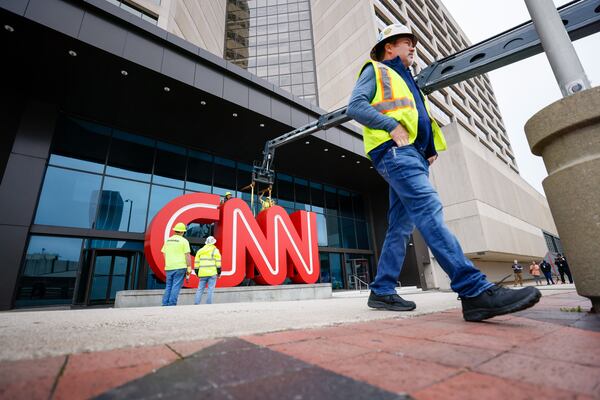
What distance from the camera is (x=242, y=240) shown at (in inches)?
333

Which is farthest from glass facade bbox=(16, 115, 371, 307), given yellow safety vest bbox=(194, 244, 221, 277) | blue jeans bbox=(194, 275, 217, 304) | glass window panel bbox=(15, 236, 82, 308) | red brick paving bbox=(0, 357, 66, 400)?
red brick paving bbox=(0, 357, 66, 400)

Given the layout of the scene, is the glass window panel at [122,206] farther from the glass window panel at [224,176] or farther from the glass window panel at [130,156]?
the glass window panel at [224,176]

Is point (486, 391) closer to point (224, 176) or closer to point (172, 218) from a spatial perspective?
point (172, 218)

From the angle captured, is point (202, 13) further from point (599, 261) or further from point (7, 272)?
point (599, 261)

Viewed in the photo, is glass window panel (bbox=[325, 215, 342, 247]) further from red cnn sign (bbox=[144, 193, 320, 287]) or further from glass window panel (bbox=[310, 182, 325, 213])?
red cnn sign (bbox=[144, 193, 320, 287])

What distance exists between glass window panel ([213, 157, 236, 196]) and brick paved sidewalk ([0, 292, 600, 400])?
11.5 meters

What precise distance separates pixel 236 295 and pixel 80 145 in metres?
7.50

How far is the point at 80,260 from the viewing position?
27.4ft

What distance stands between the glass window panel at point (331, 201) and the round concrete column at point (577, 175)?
570 inches

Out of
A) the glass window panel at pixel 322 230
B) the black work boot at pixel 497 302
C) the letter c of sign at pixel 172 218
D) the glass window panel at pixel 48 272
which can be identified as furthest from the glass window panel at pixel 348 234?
the black work boot at pixel 497 302

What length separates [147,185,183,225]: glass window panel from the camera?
10055mm

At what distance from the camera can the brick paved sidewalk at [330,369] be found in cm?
62

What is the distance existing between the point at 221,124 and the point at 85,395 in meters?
10.4

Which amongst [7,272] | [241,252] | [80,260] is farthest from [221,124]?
[7,272]
